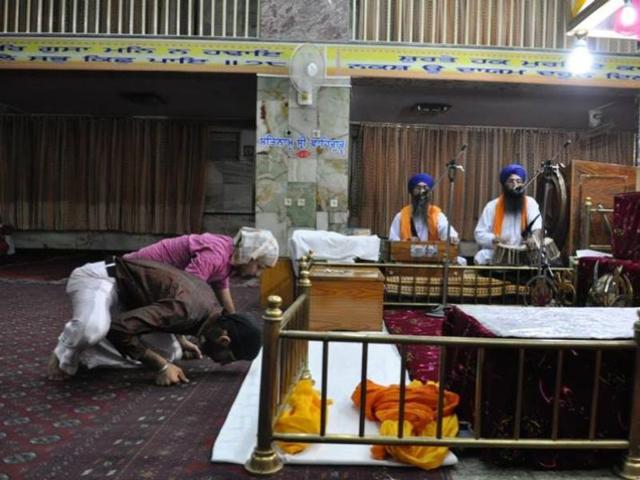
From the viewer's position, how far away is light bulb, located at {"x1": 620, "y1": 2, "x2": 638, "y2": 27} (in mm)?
4977

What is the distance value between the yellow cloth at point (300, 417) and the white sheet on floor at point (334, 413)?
0.05m

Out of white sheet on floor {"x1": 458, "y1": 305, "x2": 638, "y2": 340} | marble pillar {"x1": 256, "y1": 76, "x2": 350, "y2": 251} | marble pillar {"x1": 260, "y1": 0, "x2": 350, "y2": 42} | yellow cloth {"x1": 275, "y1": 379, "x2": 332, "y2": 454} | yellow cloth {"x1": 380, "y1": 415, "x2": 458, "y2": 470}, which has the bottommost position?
yellow cloth {"x1": 380, "y1": 415, "x2": 458, "y2": 470}

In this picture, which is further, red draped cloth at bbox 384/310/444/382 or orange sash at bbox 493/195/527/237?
orange sash at bbox 493/195/527/237

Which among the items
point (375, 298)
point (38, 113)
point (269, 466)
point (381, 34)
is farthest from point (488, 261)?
point (38, 113)

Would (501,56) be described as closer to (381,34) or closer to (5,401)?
(381,34)

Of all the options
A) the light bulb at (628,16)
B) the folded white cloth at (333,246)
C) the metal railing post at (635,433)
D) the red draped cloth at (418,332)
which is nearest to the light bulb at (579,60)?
the light bulb at (628,16)

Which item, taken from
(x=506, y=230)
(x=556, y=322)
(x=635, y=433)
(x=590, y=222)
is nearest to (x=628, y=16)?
(x=590, y=222)

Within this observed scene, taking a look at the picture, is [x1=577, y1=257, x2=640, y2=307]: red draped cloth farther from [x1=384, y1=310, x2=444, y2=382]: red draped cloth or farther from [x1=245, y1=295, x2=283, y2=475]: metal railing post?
[x1=245, y1=295, x2=283, y2=475]: metal railing post

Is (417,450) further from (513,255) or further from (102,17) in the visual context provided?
(102,17)

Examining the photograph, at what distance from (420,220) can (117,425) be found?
5156 mm

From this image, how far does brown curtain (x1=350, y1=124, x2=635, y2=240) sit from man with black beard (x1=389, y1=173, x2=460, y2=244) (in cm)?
259

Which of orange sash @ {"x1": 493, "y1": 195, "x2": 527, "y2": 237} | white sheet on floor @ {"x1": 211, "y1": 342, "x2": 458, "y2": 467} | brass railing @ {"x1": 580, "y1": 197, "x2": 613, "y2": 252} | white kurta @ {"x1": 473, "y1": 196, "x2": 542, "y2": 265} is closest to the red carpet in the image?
white sheet on floor @ {"x1": 211, "y1": 342, "x2": 458, "y2": 467}

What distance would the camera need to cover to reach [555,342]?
6.28ft

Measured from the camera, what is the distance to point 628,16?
508 cm
